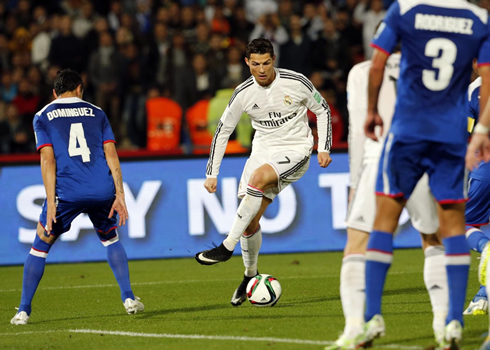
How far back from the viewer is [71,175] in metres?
7.66

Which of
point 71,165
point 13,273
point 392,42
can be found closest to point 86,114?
point 71,165

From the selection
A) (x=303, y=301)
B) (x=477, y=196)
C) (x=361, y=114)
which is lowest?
(x=303, y=301)

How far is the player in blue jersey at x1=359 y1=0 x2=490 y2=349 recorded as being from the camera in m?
5.10

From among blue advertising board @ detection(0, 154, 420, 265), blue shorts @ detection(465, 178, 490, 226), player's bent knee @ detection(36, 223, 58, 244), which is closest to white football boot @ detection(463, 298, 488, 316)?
blue shorts @ detection(465, 178, 490, 226)

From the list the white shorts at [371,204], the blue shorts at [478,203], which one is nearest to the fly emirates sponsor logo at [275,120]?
the blue shorts at [478,203]

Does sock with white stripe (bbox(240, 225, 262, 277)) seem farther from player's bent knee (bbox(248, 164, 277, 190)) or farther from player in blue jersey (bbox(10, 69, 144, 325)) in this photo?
player in blue jersey (bbox(10, 69, 144, 325))

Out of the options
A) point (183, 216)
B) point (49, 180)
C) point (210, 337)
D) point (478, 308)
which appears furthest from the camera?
point (183, 216)

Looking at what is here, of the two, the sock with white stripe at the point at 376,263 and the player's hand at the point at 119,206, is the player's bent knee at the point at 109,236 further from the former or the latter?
the sock with white stripe at the point at 376,263

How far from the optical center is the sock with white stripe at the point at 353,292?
5.18m

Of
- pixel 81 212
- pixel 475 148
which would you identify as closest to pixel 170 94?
pixel 81 212

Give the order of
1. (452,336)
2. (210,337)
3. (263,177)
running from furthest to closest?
1. (263,177)
2. (210,337)
3. (452,336)

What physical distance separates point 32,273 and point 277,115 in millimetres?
2714

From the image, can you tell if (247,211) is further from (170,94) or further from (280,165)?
(170,94)

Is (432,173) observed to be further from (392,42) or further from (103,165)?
(103,165)
